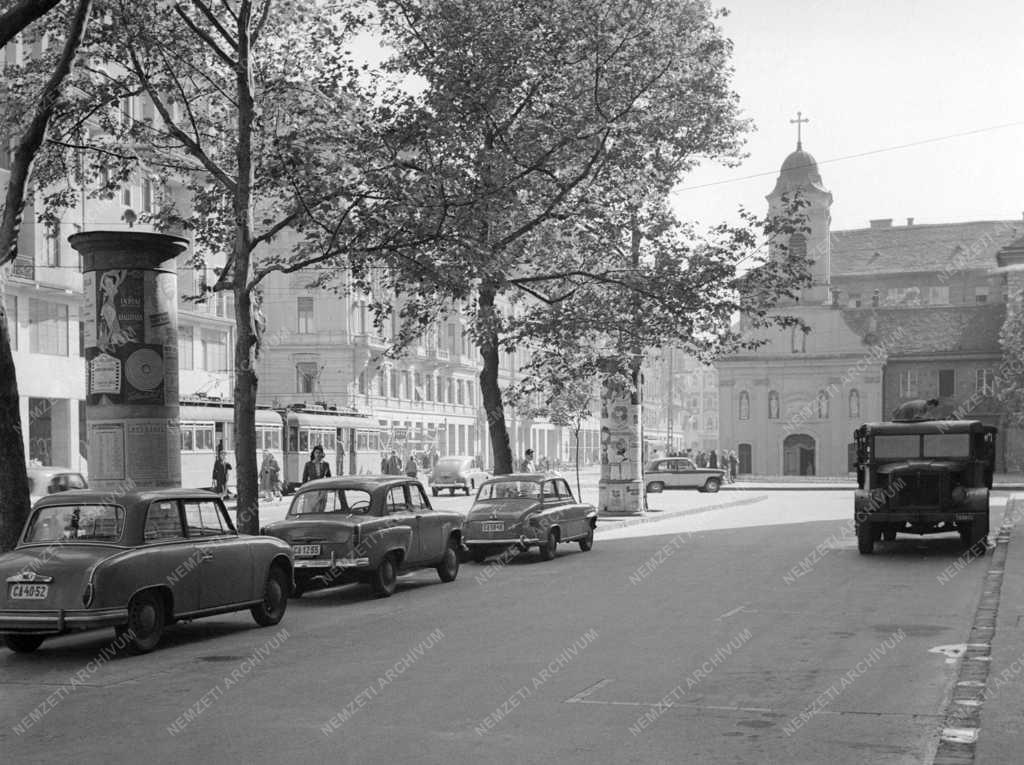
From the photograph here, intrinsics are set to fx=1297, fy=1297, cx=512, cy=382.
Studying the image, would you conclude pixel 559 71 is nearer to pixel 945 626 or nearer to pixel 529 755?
pixel 945 626

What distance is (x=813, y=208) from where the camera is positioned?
8300cm

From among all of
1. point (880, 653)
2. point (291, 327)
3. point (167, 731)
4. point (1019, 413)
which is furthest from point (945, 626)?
point (291, 327)

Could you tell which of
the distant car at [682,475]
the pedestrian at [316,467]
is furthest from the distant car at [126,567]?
the distant car at [682,475]

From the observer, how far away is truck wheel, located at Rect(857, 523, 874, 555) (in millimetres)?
22125

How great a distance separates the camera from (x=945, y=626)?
13383 mm

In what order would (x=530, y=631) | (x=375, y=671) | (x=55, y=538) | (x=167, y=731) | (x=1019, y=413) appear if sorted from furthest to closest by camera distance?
(x=1019, y=413)
(x=530, y=631)
(x=55, y=538)
(x=375, y=671)
(x=167, y=731)

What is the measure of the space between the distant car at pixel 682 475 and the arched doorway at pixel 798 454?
24862 millimetres

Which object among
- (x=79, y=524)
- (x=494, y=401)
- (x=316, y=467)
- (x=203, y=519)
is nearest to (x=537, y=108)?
(x=494, y=401)

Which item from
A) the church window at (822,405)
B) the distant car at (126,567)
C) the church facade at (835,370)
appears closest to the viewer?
the distant car at (126,567)

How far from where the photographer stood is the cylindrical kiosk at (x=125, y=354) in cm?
1794

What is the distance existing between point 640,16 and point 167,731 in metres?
18.7

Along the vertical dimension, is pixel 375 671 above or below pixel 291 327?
below

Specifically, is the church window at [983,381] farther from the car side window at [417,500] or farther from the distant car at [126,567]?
the distant car at [126,567]

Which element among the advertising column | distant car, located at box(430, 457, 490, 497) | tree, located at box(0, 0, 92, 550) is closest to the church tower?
distant car, located at box(430, 457, 490, 497)
